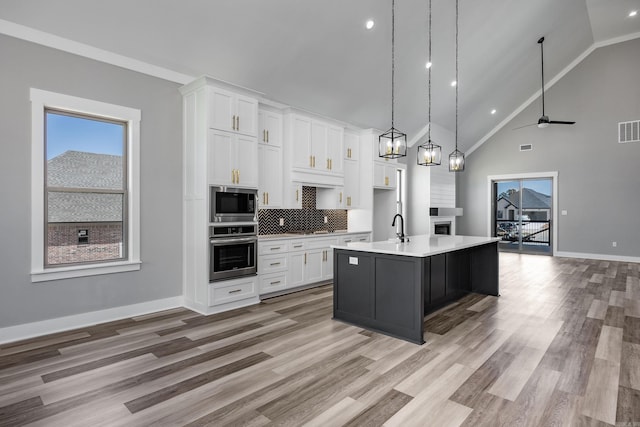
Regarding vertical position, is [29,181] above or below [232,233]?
above

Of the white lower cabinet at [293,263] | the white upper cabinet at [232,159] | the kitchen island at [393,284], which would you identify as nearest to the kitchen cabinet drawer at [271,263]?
the white lower cabinet at [293,263]

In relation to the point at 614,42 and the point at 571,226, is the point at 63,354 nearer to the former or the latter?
the point at 571,226

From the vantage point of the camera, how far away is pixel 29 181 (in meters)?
3.38

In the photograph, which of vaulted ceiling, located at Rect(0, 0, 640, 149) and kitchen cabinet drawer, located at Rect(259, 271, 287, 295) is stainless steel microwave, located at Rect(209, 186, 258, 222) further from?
vaulted ceiling, located at Rect(0, 0, 640, 149)

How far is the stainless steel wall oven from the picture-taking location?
13.8ft

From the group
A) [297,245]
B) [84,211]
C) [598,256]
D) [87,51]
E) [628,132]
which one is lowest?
[598,256]

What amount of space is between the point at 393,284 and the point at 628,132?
850cm

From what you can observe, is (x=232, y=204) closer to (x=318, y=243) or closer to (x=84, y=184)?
(x=84, y=184)

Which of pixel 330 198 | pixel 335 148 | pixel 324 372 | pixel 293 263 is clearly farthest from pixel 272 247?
pixel 324 372

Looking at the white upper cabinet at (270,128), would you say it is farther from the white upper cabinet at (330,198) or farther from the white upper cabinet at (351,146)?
the white upper cabinet at (351,146)

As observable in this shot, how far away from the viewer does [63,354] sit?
119 inches

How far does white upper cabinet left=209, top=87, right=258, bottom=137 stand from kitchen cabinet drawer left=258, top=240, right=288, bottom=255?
152cm

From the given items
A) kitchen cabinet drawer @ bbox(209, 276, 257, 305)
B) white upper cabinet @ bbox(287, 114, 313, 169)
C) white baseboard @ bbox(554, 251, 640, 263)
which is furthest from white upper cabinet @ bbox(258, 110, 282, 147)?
white baseboard @ bbox(554, 251, 640, 263)

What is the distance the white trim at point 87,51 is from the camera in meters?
3.24
